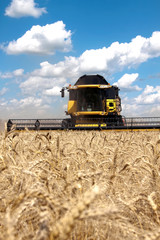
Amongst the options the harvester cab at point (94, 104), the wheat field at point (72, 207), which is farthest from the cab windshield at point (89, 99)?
the wheat field at point (72, 207)

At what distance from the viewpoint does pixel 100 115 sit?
527 inches

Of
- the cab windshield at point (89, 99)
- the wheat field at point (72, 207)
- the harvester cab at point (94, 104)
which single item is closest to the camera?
the wheat field at point (72, 207)

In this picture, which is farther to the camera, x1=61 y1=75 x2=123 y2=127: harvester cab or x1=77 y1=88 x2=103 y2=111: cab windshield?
x1=77 y1=88 x2=103 y2=111: cab windshield

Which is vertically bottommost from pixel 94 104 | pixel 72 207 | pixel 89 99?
pixel 72 207

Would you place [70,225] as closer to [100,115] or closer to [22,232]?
[22,232]

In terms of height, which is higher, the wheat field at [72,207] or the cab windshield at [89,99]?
the cab windshield at [89,99]

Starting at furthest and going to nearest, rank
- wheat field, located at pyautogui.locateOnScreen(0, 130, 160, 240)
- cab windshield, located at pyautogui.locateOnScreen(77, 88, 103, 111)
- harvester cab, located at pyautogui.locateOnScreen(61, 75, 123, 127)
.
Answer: cab windshield, located at pyautogui.locateOnScreen(77, 88, 103, 111) → harvester cab, located at pyautogui.locateOnScreen(61, 75, 123, 127) → wheat field, located at pyautogui.locateOnScreen(0, 130, 160, 240)

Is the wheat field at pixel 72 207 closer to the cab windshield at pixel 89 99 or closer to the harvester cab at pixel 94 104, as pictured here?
the harvester cab at pixel 94 104

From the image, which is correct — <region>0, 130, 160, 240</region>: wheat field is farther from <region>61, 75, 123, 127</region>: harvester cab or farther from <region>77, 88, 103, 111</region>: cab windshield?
<region>77, 88, 103, 111</region>: cab windshield

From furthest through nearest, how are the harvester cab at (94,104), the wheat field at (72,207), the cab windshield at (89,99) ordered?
the cab windshield at (89,99), the harvester cab at (94,104), the wheat field at (72,207)

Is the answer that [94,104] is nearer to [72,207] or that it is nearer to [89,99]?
[89,99]

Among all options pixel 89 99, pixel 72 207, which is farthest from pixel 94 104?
pixel 72 207

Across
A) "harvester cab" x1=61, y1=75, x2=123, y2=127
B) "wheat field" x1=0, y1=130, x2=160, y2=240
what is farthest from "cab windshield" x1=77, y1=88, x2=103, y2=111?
"wheat field" x1=0, y1=130, x2=160, y2=240

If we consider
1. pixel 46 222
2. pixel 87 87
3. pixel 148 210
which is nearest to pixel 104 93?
pixel 87 87
